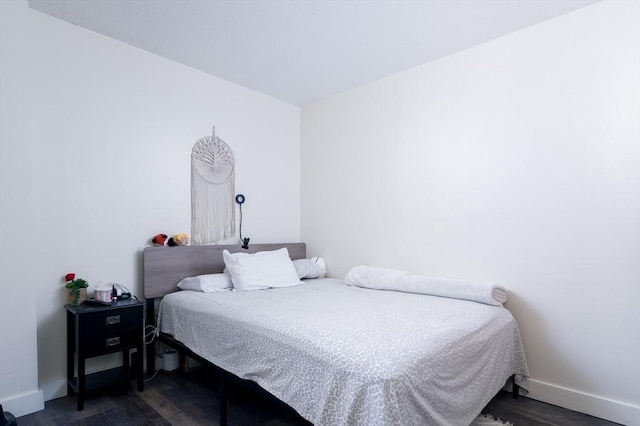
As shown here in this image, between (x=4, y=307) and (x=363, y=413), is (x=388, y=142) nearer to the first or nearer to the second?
(x=363, y=413)

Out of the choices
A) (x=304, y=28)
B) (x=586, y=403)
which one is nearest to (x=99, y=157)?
(x=304, y=28)

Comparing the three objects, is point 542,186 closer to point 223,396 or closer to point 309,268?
point 309,268

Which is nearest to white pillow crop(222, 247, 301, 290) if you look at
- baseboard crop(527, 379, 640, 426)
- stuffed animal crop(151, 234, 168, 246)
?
stuffed animal crop(151, 234, 168, 246)

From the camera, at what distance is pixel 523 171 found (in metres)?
2.46

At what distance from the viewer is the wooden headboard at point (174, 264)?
2689 mm

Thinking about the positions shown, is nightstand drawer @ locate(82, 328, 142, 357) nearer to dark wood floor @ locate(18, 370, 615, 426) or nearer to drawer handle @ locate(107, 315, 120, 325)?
drawer handle @ locate(107, 315, 120, 325)

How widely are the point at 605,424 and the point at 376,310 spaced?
151cm

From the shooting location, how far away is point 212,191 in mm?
3217

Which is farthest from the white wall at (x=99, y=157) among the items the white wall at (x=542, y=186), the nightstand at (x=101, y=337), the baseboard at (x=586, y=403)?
the baseboard at (x=586, y=403)

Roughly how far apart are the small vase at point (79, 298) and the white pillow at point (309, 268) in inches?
65.2

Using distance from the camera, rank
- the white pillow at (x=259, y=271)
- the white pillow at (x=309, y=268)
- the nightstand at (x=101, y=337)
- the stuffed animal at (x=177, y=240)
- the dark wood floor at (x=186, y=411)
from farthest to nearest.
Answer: the white pillow at (x=309, y=268) < the stuffed animal at (x=177, y=240) < the white pillow at (x=259, y=271) < the nightstand at (x=101, y=337) < the dark wood floor at (x=186, y=411)

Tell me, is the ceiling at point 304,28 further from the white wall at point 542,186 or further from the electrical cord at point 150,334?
the electrical cord at point 150,334

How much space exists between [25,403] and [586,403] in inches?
136

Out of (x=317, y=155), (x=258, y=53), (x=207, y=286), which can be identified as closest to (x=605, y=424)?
(x=207, y=286)
